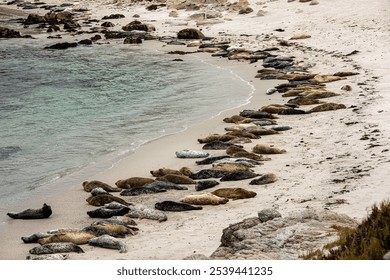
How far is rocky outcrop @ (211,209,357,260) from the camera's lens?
8594mm

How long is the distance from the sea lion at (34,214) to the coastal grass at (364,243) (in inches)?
236

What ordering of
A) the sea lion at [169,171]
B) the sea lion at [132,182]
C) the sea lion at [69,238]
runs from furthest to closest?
the sea lion at [169,171] → the sea lion at [132,182] → the sea lion at [69,238]

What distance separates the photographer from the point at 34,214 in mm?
12734

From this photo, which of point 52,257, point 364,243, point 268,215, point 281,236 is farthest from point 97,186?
point 364,243

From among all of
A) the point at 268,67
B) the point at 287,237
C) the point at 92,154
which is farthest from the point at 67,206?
the point at 268,67

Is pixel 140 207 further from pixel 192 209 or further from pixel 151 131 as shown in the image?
pixel 151 131

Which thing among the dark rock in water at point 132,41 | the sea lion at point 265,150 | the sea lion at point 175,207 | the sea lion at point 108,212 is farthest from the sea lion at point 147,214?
the dark rock in water at point 132,41

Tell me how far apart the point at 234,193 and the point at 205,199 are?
0.56 meters

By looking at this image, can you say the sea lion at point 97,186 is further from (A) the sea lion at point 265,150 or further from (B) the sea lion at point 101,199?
(A) the sea lion at point 265,150

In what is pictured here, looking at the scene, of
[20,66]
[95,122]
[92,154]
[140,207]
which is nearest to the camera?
[140,207]

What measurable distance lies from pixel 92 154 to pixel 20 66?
702 inches

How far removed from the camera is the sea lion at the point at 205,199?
1265cm

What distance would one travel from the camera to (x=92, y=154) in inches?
→ 693
